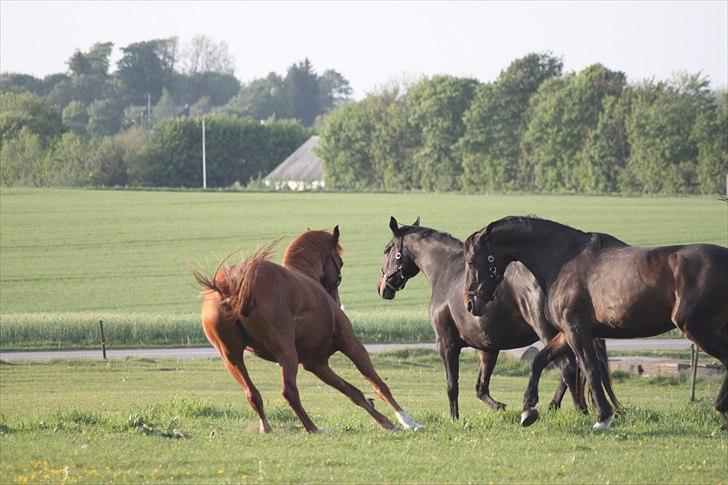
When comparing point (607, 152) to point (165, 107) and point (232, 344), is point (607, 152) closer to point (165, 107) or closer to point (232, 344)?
point (232, 344)

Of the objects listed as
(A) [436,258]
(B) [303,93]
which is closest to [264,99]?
(B) [303,93]

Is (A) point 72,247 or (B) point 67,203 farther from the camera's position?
(B) point 67,203

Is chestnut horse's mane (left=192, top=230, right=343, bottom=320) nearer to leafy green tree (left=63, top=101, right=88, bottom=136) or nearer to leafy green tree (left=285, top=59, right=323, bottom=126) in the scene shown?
leafy green tree (left=63, top=101, right=88, bottom=136)

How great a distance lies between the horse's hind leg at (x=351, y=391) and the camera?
10914 mm

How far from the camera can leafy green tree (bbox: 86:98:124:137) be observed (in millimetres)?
154000

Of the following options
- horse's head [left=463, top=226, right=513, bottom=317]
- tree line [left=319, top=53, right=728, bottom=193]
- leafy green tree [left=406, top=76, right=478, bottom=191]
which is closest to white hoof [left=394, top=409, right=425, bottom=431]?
horse's head [left=463, top=226, right=513, bottom=317]

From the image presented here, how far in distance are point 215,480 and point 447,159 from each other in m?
80.6

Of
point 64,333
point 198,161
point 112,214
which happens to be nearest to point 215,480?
point 64,333

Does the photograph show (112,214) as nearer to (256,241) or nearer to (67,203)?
(67,203)

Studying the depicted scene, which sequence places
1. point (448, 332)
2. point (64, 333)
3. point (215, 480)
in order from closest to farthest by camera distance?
point (215, 480) → point (448, 332) → point (64, 333)

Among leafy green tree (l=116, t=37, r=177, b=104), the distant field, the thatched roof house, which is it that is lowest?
the distant field

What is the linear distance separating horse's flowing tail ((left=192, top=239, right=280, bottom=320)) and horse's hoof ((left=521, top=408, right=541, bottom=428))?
8.44 ft

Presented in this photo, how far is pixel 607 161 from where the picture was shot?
79812mm

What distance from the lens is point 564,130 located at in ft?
268
